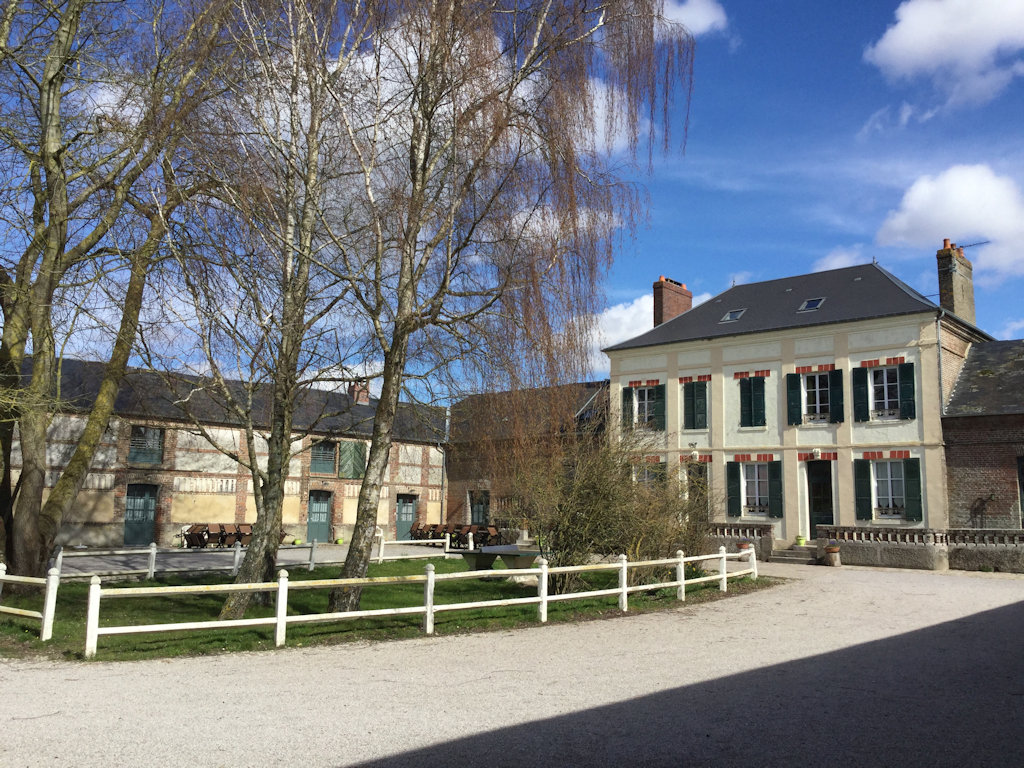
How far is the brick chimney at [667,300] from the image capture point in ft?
85.8

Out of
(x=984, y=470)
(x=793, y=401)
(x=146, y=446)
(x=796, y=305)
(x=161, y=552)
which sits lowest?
(x=161, y=552)

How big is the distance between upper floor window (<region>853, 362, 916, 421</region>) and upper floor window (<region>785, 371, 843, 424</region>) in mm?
746

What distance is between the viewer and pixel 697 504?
13.6m

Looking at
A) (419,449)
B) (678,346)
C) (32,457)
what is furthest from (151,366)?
(419,449)

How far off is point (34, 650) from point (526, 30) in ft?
26.2

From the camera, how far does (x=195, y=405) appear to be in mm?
25359

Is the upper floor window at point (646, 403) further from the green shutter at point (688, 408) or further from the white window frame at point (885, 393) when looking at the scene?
the white window frame at point (885, 393)

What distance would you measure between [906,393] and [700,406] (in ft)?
18.1

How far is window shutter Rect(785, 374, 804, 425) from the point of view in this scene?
21.2m

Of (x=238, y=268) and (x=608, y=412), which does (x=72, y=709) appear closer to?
(x=238, y=268)

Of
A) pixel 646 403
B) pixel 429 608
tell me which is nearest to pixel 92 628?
pixel 429 608

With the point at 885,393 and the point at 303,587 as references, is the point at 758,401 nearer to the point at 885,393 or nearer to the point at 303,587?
the point at 885,393

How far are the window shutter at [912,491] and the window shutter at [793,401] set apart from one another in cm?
285

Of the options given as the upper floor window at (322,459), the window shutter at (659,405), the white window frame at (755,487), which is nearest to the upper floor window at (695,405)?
the window shutter at (659,405)
